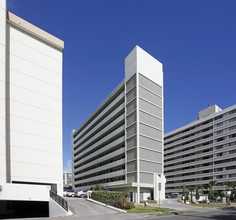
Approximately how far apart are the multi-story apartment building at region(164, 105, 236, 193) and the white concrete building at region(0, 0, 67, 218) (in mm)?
71568

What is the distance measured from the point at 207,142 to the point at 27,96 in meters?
83.7

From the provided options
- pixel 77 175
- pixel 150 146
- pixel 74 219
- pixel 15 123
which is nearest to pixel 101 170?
pixel 150 146

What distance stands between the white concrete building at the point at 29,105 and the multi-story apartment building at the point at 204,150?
71568 mm

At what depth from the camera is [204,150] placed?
104 meters

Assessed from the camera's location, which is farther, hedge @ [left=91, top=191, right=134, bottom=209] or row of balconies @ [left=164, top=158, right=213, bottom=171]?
row of balconies @ [left=164, top=158, right=213, bottom=171]

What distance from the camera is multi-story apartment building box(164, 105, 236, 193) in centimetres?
9256

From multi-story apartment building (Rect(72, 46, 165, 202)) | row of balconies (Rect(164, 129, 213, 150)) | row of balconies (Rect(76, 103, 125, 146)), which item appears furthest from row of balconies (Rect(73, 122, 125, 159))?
row of balconies (Rect(164, 129, 213, 150))

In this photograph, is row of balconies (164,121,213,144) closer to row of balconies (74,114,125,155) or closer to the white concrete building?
row of balconies (74,114,125,155)

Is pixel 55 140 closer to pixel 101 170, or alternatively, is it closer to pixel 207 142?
pixel 101 170

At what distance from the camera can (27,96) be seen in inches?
1367

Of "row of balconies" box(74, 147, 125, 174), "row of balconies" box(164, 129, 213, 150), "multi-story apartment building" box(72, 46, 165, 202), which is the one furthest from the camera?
"row of balconies" box(164, 129, 213, 150)

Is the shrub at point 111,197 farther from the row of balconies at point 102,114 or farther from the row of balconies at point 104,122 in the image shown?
the row of balconies at point 102,114

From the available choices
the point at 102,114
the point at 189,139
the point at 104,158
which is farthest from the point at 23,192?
the point at 189,139

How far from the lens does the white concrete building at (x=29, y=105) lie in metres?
31.2
